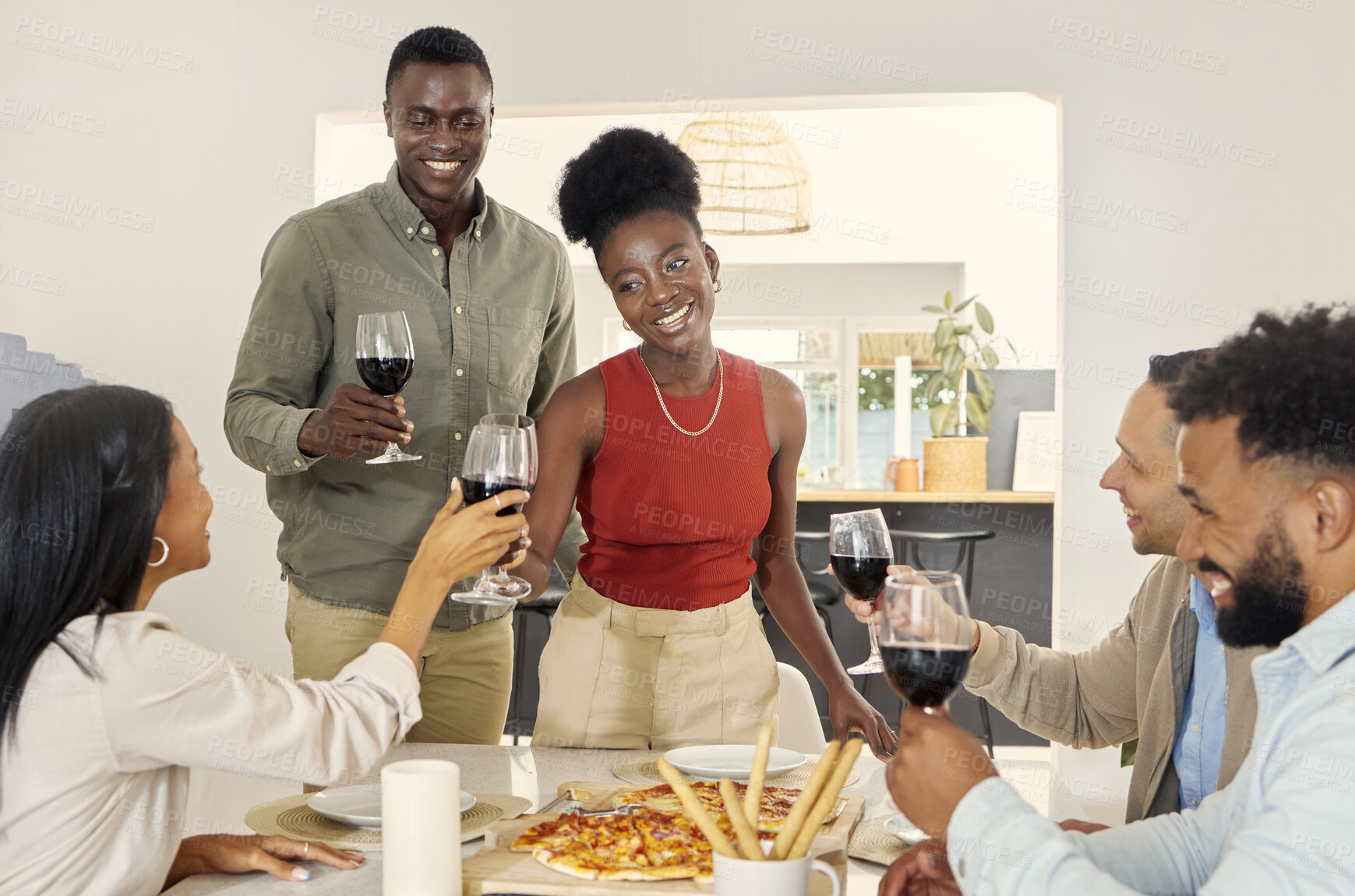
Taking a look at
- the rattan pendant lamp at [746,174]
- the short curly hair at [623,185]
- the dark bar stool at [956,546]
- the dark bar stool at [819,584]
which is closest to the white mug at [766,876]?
the short curly hair at [623,185]

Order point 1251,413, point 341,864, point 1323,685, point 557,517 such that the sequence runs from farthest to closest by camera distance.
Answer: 1. point 557,517
2. point 341,864
3. point 1251,413
4. point 1323,685

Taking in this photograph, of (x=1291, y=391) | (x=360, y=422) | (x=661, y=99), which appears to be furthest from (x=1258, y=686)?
(x=661, y=99)

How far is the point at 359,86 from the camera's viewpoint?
341 cm

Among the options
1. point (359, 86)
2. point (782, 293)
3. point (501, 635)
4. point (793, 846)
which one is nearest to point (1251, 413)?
point (793, 846)

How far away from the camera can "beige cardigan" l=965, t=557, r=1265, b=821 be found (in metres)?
1.37

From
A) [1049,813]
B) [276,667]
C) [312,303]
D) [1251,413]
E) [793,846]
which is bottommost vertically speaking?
[276,667]

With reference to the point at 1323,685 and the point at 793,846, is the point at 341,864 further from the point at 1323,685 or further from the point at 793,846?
the point at 1323,685

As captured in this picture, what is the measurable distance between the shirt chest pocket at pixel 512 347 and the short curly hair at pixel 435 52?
0.43 meters

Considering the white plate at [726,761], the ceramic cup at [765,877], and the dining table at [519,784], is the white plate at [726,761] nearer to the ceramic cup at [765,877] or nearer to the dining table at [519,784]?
the dining table at [519,784]

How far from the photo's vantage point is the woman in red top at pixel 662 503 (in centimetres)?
181

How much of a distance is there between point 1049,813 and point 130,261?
3.18 meters

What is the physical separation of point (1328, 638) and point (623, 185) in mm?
1371

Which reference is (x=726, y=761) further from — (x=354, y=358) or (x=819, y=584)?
(x=819, y=584)

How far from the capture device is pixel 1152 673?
1.56 metres
